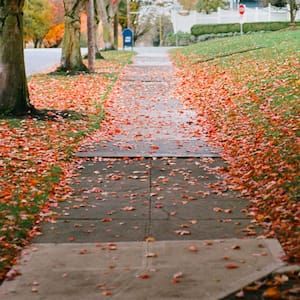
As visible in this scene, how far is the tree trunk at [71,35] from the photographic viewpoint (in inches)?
944

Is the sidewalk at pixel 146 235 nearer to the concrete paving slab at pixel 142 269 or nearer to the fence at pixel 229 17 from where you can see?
the concrete paving slab at pixel 142 269

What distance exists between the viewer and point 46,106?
16.2m

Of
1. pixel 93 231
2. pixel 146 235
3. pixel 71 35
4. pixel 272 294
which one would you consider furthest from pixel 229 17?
pixel 272 294

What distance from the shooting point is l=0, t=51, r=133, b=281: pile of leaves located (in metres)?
7.42

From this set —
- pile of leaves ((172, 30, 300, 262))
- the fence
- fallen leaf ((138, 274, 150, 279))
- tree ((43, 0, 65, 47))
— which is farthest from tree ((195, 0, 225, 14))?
fallen leaf ((138, 274, 150, 279))

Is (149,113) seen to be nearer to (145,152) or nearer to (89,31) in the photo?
(145,152)

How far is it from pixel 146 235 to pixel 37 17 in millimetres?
59184

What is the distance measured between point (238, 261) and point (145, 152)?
5.09 meters

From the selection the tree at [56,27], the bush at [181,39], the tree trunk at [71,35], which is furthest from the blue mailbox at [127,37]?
the tree at [56,27]

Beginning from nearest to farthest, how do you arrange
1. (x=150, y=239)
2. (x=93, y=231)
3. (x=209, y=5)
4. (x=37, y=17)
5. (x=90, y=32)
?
(x=150, y=239) < (x=93, y=231) < (x=90, y=32) < (x=209, y=5) < (x=37, y=17)

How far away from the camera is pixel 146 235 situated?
7.06 meters

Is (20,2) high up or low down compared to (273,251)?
up

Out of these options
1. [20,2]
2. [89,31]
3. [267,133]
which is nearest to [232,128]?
[267,133]

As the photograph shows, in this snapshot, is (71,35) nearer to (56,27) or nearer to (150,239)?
(150,239)
